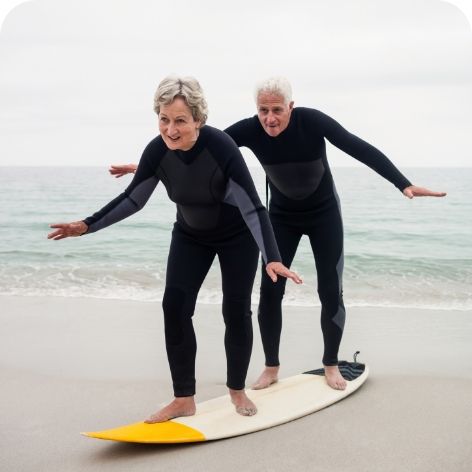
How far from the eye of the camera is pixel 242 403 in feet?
11.0

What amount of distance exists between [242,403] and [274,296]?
1.91ft

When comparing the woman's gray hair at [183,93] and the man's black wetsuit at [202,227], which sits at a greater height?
the woman's gray hair at [183,93]

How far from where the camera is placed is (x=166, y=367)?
14.6ft

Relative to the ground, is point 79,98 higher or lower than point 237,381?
higher

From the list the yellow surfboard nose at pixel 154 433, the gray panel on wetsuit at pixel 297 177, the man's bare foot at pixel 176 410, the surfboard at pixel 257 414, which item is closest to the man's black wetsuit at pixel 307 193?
the gray panel on wetsuit at pixel 297 177

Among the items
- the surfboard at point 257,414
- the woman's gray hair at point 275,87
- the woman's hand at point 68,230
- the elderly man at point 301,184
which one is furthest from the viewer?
the elderly man at point 301,184

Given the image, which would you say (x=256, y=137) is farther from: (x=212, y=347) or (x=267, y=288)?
(x=212, y=347)

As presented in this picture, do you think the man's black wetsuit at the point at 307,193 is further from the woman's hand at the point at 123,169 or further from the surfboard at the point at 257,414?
the woman's hand at the point at 123,169

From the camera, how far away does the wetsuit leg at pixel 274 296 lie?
3.68 metres

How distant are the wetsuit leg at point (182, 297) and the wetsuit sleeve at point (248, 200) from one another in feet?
0.87

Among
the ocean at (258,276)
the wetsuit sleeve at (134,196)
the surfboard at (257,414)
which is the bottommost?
the ocean at (258,276)

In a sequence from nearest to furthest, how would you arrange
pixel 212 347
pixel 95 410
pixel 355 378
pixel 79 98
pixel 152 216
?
1. pixel 95 410
2. pixel 355 378
3. pixel 212 347
4. pixel 152 216
5. pixel 79 98

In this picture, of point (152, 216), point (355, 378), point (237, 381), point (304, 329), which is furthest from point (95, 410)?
point (152, 216)

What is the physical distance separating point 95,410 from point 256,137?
1477mm
